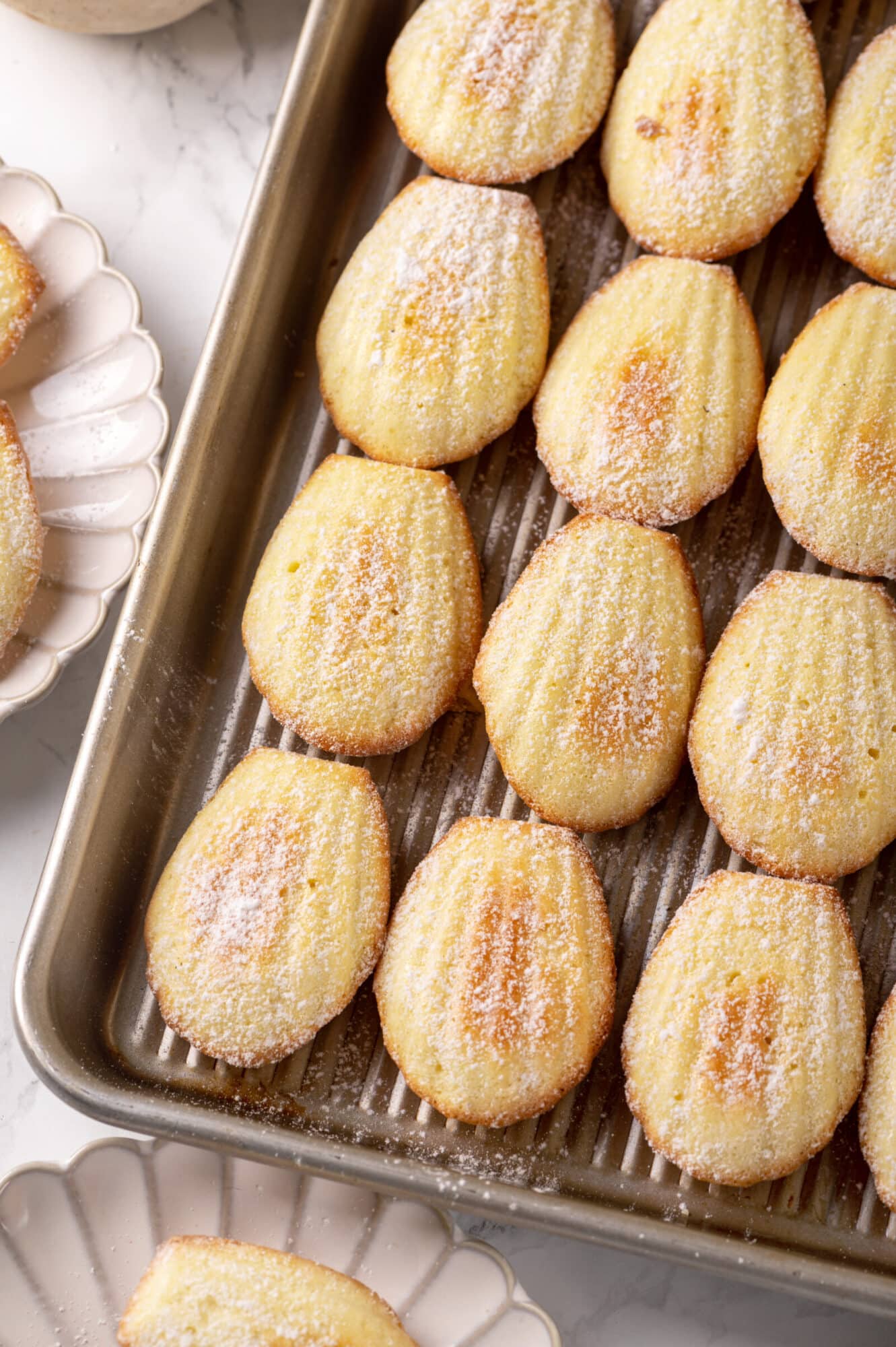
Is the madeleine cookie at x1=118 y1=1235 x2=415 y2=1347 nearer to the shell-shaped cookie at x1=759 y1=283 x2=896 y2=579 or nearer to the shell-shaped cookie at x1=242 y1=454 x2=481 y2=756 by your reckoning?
the shell-shaped cookie at x1=242 y1=454 x2=481 y2=756

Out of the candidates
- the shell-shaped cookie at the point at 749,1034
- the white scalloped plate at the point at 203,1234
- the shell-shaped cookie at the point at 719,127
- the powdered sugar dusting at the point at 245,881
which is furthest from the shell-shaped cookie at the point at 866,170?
the white scalloped plate at the point at 203,1234

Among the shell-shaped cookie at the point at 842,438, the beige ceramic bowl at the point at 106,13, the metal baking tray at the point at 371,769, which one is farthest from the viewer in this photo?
the beige ceramic bowl at the point at 106,13

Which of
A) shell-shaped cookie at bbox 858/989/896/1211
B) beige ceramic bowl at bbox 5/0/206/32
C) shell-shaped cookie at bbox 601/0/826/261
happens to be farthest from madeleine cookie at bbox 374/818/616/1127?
beige ceramic bowl at bbox 5/0/206/32

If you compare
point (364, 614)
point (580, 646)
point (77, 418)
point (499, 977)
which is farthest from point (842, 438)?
point (77, 418)

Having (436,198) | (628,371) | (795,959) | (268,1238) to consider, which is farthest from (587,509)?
(268,1238)

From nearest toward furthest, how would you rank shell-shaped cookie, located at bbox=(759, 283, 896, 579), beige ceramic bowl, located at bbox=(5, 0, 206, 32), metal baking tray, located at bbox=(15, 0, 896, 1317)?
metal baking tray, located at bbox=(15, 0, 896, 1317)
shell-shaped cookie, located at bbox=(759, 283, 896, 579)
beige ceramic bowl, located at bbox=(5, 0, 206, 32)

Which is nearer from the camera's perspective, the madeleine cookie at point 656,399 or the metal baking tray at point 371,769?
the metal baking tray at point 371,769

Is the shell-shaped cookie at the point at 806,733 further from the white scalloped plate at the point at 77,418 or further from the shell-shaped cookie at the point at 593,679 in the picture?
the white scalloped plate at the point at 77,418

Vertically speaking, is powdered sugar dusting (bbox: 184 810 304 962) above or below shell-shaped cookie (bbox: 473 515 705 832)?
above
